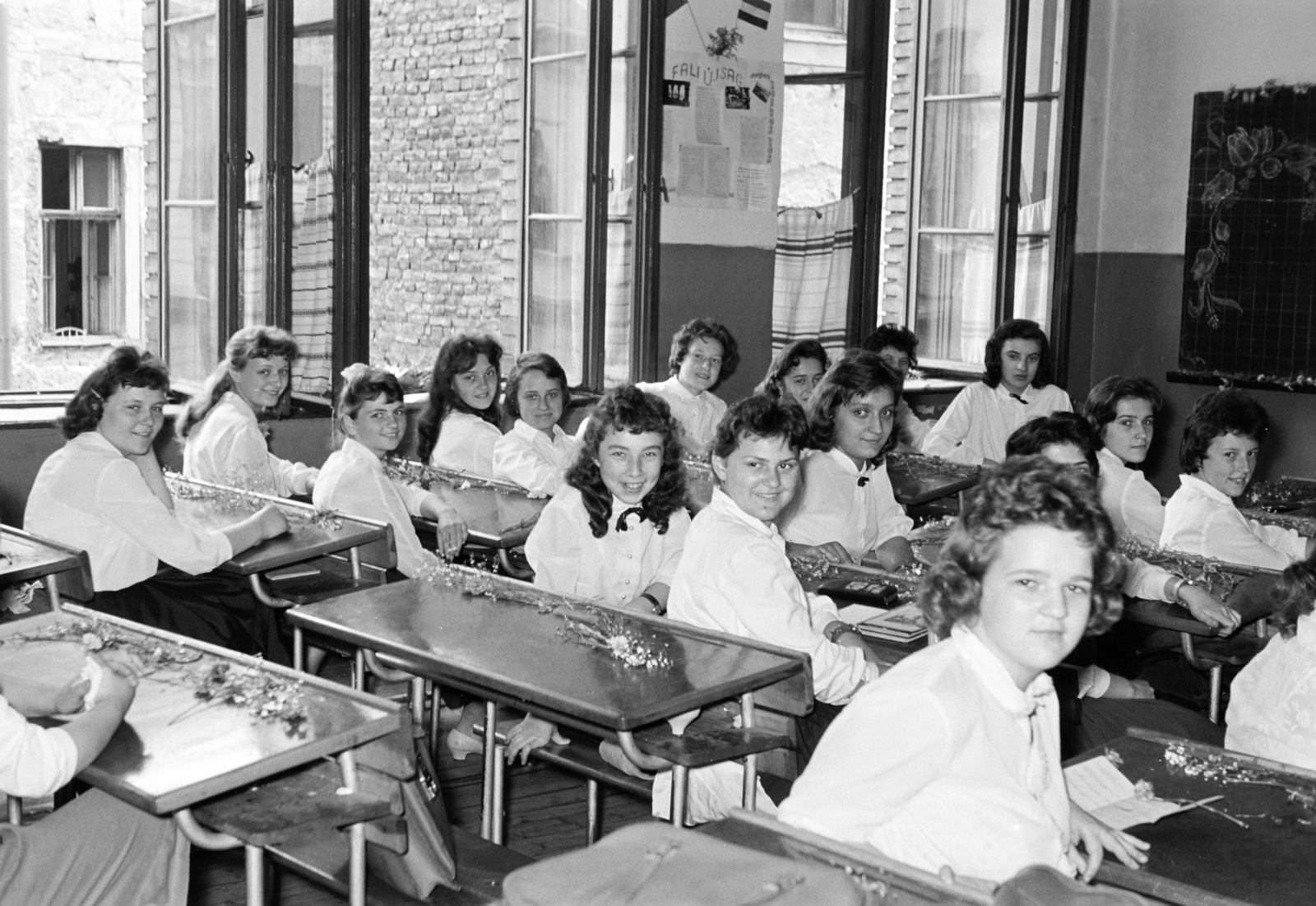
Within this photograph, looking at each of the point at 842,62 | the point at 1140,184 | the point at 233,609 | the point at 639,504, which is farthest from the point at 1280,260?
the point at 233,609

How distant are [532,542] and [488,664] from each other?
1121mm

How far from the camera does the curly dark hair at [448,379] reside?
5699 mm

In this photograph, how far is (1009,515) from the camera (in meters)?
1.92

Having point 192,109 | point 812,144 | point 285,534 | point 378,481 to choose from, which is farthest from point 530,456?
point 812,144

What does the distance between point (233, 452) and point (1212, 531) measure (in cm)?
320

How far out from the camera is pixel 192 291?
20.9 feet

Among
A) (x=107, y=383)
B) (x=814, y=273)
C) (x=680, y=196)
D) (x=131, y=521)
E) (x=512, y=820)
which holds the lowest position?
(x=512, y=820)

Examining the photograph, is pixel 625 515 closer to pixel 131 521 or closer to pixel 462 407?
pixel 131 521

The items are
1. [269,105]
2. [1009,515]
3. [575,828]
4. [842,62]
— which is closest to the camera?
[1009,515]

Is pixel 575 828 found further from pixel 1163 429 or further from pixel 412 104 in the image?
pixel 412 104

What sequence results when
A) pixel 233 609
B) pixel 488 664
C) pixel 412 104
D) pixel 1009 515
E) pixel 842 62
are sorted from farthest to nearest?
pixel 412 104 < pixel 842 62 < pixel 233 609 < pixel 488 664 < pixel 1009 515

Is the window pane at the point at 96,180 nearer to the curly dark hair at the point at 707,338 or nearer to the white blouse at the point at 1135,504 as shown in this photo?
the curly dark hair at the point at 707,338

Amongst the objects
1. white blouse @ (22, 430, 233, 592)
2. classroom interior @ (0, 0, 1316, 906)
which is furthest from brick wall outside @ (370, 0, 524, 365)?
white blouse @ (22, 430, 233, 592)

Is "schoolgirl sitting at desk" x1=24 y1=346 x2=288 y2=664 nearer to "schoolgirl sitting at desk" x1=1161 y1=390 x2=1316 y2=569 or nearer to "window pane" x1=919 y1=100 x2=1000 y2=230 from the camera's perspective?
"schoolgirl sitting at desk" x1=1161 y1=390 x2=1316 y2=569
